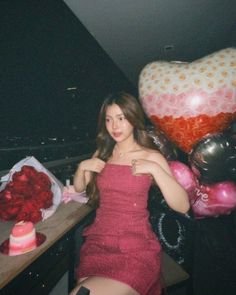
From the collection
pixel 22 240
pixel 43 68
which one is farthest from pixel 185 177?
pixel 43 68

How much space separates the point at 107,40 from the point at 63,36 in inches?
54.4

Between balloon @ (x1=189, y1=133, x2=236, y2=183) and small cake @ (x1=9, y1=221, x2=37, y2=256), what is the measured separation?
131 cm

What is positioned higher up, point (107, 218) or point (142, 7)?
point (142, 7)

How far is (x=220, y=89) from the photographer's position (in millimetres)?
1769

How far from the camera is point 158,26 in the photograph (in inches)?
139

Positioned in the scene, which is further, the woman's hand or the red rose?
the woman's hand

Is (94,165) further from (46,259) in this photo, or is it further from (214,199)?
(214,199)

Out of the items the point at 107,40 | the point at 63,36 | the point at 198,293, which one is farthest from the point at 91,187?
the point at 107,40

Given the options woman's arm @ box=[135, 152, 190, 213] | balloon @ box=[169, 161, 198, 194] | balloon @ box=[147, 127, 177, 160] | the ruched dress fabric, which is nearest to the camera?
the ruched dress fabric

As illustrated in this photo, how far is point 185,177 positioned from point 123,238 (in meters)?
0.79

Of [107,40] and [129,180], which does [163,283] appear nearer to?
[129,180]

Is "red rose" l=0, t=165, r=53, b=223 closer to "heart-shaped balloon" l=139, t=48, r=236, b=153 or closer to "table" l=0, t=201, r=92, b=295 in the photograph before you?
"table" l=0, t=201, r=92, b=295

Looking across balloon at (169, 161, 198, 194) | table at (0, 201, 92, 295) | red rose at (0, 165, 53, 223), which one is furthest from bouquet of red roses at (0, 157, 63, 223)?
balloon at (169, 161, 198, 194)

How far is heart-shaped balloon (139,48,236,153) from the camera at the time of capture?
177cm
